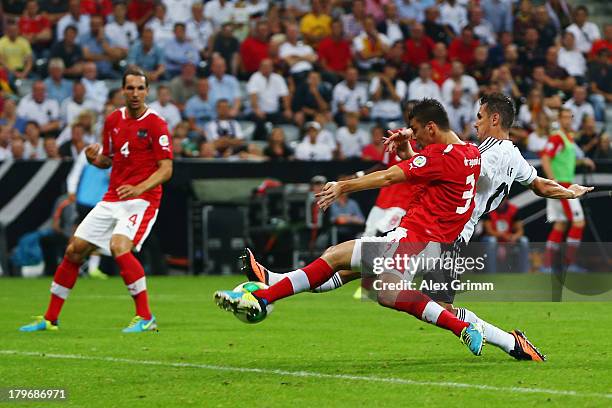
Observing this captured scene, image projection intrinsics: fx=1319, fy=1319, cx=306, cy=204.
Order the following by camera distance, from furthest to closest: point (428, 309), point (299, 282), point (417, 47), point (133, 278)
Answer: point (417, 47), point (133, 278), point (299, 282), point (428, 309)

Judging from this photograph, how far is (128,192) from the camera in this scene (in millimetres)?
11297

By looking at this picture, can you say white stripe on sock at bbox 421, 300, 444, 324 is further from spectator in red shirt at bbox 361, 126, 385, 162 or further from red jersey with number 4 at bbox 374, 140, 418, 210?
spectator in red shirt at bbox 361, 126, 385, 162

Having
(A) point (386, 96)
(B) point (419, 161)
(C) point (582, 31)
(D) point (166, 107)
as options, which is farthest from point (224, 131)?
(B) point (419, 161)

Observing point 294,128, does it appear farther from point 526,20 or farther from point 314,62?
point 526,20

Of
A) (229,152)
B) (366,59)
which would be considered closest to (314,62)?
(366,59)

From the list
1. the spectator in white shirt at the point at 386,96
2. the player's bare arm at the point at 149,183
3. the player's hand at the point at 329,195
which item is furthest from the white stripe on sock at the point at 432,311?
the spectator in white shirt at the point at 386,96

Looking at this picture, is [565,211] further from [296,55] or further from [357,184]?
[357,184]

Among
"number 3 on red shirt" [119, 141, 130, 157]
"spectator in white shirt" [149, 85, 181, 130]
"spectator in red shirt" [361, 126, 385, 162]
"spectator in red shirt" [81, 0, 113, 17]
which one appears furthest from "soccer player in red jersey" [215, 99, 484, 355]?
"spectator in red shirt" [81, 0, 113, 17]

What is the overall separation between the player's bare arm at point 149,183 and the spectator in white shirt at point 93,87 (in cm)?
1070

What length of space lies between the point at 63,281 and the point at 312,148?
10.4 meters

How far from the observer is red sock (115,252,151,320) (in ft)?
37.5

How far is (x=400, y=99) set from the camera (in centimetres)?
2347

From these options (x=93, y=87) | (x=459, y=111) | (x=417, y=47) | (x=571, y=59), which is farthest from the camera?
(x=571, y=59)

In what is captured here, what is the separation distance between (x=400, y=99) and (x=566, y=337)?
13.1 m
